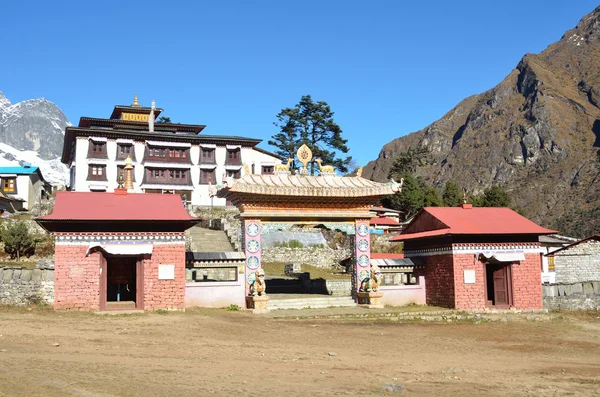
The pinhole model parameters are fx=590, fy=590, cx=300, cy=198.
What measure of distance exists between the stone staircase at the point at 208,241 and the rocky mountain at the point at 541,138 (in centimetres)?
4985

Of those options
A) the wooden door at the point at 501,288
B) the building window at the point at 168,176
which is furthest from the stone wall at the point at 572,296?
the building window at the point at 168,176

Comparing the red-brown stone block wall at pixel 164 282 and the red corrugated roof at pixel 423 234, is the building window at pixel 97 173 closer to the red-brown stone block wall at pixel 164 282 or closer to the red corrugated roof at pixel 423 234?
the red corrugated roof at pixel 423 234

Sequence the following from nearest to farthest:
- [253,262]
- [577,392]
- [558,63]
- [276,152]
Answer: [577,392] < [253,262] < [276,152] < [558,63]

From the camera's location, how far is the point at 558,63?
15875cm

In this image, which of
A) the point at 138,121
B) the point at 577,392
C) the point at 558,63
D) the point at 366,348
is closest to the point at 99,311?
the point at 366,348

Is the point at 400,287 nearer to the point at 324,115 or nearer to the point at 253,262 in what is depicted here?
the point at 253,262

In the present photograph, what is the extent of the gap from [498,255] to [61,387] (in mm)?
19046

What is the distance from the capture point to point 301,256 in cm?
4281

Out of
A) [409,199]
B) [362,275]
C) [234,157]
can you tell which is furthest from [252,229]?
[409,199]

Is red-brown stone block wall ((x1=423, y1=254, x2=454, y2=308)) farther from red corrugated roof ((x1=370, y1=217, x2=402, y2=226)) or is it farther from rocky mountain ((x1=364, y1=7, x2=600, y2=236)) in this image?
rocky mountain ((x1=364, y1=7, x2=600, y2=236))

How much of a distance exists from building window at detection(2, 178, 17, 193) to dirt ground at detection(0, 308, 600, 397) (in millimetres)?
40051

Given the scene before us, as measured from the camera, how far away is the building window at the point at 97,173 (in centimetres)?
5506

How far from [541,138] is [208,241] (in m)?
106

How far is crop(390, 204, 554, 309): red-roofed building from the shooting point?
23.6 meters
